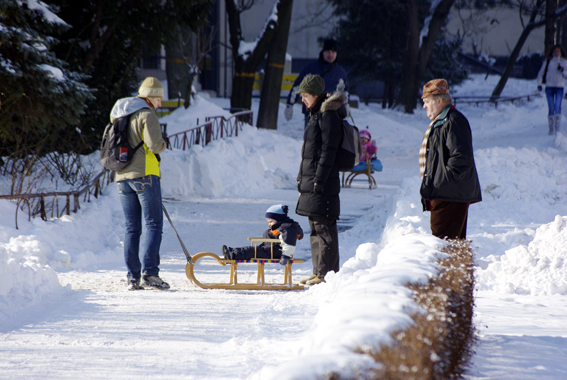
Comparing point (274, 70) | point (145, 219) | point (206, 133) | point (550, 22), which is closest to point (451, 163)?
point (145, 219)

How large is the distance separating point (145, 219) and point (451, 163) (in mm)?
2680

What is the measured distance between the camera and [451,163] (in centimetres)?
384

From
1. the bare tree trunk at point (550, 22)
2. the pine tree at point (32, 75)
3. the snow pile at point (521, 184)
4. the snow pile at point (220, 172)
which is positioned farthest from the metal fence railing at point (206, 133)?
the bare tree trunk at point (550, 22)

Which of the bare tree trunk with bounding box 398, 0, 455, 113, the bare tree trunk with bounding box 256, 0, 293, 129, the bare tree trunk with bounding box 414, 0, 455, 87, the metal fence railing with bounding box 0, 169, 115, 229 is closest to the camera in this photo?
the metal fence railing with bounding box 0, 169, 115, 229

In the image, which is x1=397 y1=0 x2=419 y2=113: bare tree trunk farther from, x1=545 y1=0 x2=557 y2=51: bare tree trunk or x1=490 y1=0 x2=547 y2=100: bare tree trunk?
x1=490 y1=0 x2=547 y2=100: bare tree trunk

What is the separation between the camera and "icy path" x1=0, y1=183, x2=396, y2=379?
2.78 m

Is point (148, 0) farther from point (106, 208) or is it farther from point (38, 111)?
point (106, 208)

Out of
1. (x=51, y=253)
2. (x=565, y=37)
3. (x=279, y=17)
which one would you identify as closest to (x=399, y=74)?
(x=565, y=37)

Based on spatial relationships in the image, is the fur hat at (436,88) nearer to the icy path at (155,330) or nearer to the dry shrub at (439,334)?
the dry shrub at (439,334)

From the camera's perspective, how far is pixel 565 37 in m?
35.2

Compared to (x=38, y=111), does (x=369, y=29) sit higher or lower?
higher

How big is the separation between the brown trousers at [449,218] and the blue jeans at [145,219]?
241cm

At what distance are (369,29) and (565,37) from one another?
14492mm

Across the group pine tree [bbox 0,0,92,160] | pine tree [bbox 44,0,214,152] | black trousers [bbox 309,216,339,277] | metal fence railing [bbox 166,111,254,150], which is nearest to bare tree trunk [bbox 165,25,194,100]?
metal fence railing [bbox 166,111,254,150]
